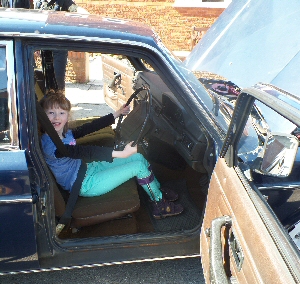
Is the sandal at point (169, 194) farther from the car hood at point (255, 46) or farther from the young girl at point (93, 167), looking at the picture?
the car hood at point (255, 46)

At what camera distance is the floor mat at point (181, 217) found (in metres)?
2.41

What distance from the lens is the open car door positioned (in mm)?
1291

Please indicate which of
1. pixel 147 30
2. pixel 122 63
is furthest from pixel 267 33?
pixel 147 30

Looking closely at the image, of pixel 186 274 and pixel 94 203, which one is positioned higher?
pixel 94 203

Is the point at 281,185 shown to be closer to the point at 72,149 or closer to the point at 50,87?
the point at 72,149

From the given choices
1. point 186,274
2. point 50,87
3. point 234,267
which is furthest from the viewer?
point 50,87

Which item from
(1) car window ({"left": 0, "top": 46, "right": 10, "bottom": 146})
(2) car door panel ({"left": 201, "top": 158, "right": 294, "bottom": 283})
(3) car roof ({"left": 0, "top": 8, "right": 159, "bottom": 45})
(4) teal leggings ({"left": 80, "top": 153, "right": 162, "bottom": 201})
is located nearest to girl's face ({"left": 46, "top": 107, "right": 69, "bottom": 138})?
(4) teal leggings ({"left": 80, "top": 153, "right": 162, "bottom": 201})

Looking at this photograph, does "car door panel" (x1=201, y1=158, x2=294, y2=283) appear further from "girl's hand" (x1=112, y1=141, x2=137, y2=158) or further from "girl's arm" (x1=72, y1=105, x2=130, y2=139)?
"girl's arm" (x1=72, y1=105, x2=130, y2=139)

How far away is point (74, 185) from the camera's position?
224cm

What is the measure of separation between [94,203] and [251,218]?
1204mm

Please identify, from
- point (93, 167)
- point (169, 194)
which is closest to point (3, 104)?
point (93, 167)

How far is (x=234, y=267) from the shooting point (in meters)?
1.54

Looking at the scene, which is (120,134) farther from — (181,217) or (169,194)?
(181,217)

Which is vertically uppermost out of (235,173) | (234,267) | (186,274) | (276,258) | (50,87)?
(276,258)
